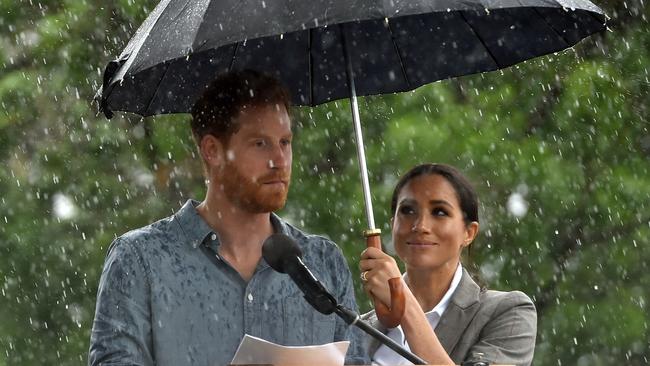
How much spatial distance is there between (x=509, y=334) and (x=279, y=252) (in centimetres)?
157

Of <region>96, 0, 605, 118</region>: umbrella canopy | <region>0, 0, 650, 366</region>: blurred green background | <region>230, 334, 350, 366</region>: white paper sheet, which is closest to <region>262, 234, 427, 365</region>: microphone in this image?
<region>230, 334, 350, 366</region>: white paper sheet

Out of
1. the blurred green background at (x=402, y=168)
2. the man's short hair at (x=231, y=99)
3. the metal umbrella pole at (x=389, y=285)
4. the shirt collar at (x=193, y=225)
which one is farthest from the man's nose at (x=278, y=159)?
the blurred green background at (x=402, y=168)

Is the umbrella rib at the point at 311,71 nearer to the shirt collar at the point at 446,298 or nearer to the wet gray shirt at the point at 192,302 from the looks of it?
the shirt collar at the point at 446,298

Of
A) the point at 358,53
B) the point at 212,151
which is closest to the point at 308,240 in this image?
the point at 212,151

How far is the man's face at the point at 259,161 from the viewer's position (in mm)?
4262

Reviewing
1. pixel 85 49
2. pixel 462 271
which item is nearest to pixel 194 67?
pixel 462 271

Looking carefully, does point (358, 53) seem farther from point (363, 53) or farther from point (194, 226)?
point (194, 226)

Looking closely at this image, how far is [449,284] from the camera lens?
5.46 meters

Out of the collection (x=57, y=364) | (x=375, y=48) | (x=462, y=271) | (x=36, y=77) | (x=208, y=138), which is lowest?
(x=57, y=364)

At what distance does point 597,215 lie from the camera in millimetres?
10180

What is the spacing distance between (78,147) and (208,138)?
22.9ft

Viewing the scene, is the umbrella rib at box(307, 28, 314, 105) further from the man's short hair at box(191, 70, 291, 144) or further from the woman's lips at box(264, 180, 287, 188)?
the woman's lips at box(264, 180, 287, 188)

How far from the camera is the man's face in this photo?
4.26 m

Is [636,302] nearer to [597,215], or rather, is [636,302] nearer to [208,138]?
[597,215]
